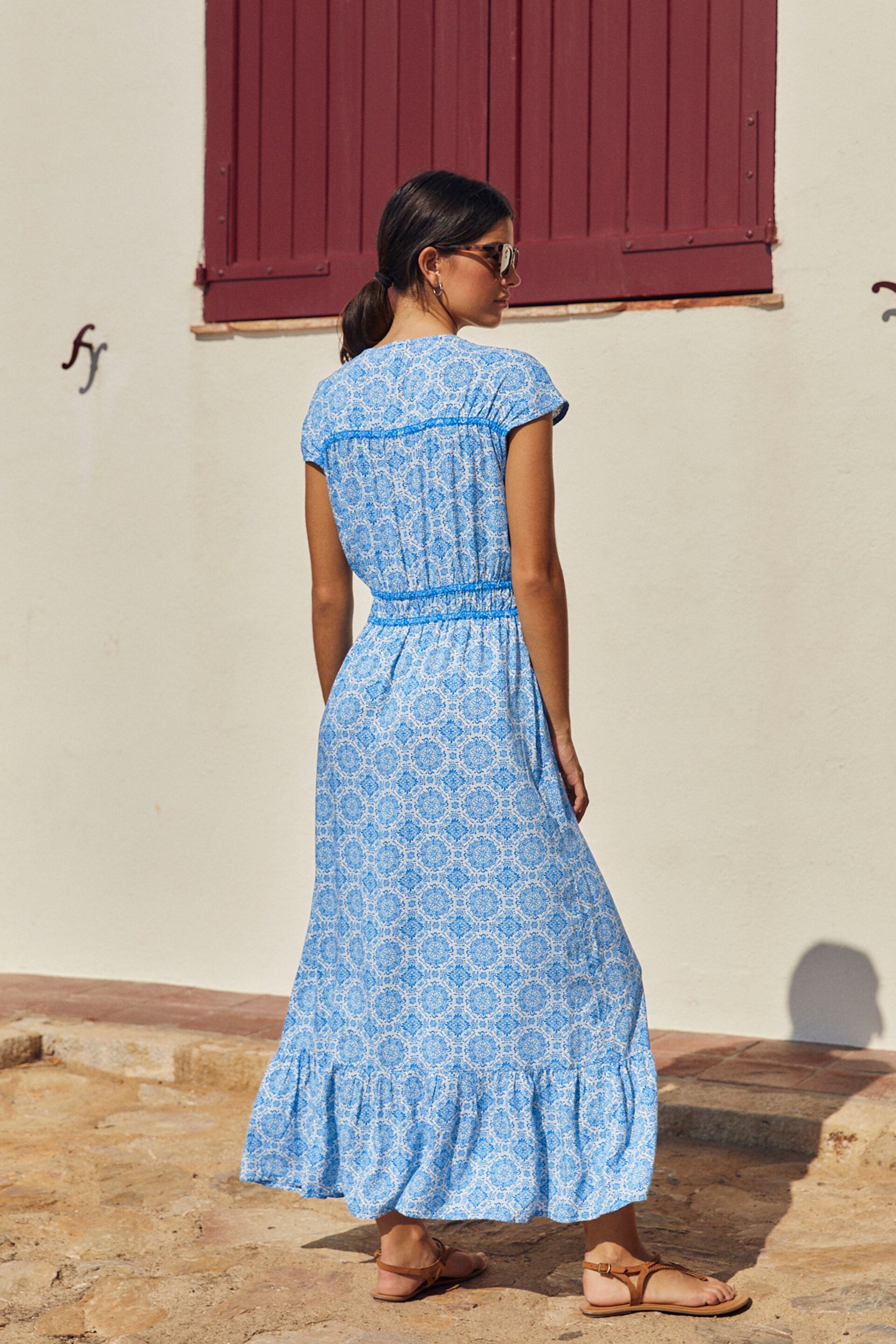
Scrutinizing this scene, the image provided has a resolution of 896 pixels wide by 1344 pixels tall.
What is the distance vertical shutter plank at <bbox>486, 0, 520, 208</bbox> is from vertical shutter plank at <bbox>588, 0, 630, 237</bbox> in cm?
24

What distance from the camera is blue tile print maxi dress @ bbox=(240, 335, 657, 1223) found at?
98.8 inches

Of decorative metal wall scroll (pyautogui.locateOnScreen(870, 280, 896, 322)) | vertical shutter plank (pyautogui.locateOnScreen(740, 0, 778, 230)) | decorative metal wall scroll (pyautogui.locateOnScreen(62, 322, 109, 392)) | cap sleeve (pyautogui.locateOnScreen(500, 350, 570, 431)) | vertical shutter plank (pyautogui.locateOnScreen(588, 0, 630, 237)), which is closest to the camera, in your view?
cap sleeve (pyautogui.locateOnScreen(500, 350, 570, 431))

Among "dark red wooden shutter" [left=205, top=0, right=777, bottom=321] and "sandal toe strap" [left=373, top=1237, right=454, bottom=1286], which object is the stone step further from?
"dark red wooden shutter" [left=205, top=0, right=777, bottom=321]

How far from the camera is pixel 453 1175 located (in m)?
2.55

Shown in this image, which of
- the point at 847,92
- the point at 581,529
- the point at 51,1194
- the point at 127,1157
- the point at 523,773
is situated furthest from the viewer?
the point at 581,529

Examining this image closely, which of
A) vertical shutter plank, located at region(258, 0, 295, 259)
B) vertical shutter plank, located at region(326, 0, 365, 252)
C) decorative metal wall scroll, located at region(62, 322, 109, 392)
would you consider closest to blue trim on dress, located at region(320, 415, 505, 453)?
vertical shutter plank, located at region(326, 0, 365, 252)

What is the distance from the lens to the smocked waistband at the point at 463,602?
8.50ft

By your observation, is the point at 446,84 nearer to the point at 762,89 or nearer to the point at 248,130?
the point at 248,130

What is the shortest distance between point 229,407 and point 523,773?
110 inches

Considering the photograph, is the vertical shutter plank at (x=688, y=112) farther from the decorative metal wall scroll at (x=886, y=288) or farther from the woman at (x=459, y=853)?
the woman at (x=459, y=853)

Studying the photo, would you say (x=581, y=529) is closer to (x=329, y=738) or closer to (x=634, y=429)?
(x=634, y=429)

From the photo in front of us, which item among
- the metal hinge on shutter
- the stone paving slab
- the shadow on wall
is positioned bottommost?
the stone paving slab

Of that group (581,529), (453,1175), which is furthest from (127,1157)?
(581,529)

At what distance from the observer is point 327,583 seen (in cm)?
281
